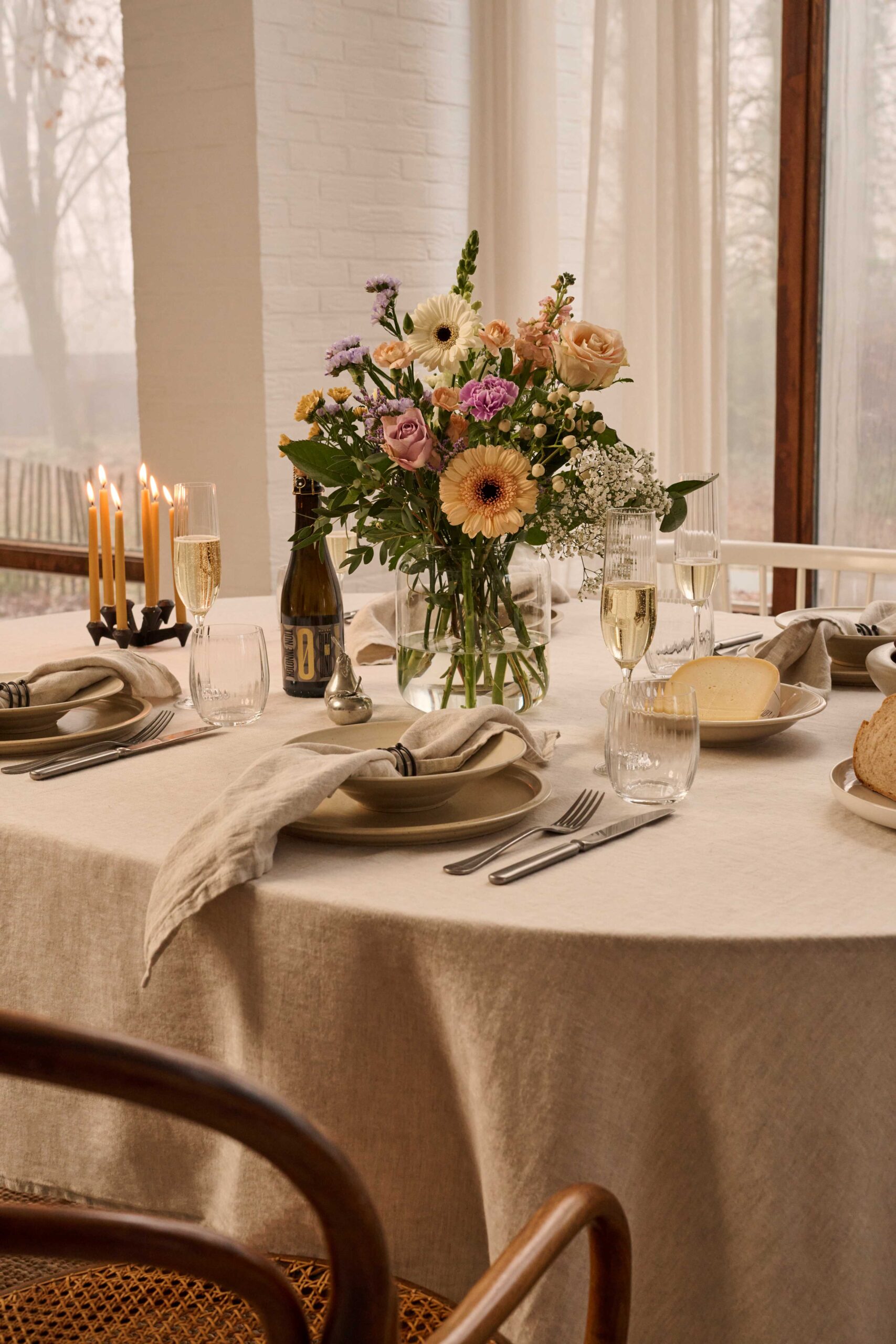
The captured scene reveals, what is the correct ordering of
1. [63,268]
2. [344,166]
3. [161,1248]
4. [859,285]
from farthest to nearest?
1. [63,268]
2. [344,166]
3. [859,285]
4. [161,1248]

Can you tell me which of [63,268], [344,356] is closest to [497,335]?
[344,356]

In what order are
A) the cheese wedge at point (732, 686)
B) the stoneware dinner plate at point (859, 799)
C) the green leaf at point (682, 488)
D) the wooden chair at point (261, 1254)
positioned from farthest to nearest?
the green leaf at point (682, 488), the cheese wedge at point (732, 686), the stoneware dinner plate at point (859, 799), the wooden chair at point (261, 1254)

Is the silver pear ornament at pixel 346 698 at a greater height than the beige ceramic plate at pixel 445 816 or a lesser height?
greater

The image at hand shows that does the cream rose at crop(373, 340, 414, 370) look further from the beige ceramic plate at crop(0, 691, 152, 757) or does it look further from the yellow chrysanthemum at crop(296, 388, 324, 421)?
the beige ceramic plate at crop(0, 691, 152, 757)

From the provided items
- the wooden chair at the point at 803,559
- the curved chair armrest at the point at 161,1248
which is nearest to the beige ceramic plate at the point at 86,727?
the curved chair armrest at the point at 161,1248

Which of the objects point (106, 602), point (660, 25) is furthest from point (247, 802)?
point (660, 25)

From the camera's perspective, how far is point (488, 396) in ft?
4.31

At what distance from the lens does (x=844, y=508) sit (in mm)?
3525

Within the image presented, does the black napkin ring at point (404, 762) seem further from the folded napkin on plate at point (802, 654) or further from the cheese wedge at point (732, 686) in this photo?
the folded napkin on plate at point (802, 654)

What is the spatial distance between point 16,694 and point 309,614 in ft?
1.27

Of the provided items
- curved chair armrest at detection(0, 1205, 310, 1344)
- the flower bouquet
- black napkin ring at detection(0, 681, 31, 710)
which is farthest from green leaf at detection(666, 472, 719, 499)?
curved chair armrest at detection(0, 1205, 310, 1344)

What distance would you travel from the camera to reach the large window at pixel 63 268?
446cm

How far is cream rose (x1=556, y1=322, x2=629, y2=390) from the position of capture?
1334 mm

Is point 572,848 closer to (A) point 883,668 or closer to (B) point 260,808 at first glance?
(B) point 260,808
